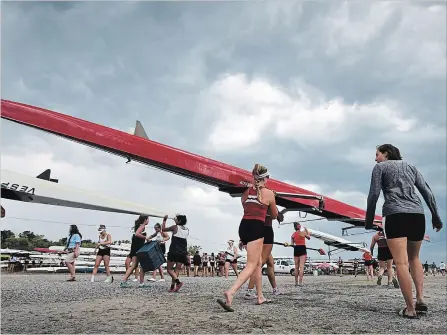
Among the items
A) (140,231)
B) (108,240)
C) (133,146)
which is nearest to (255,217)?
(133,146)

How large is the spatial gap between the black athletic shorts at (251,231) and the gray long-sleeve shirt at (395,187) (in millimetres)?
1238

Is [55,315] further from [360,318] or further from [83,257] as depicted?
[83,257]

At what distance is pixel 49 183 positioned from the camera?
22.1 ft

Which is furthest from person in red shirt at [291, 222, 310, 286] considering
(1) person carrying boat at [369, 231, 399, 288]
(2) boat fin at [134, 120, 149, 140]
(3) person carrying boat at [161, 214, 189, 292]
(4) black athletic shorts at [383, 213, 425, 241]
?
(4) black athletic shorts at [383, 213, 425, 241]

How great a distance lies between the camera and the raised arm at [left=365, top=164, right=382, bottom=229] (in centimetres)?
440

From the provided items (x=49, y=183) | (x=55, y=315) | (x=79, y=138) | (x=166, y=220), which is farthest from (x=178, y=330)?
(x=166, y=220)

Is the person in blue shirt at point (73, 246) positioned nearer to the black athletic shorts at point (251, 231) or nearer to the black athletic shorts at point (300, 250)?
the black athletic shorts at point (300, 250)

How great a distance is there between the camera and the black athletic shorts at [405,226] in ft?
14.2

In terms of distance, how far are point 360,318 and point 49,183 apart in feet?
16.8

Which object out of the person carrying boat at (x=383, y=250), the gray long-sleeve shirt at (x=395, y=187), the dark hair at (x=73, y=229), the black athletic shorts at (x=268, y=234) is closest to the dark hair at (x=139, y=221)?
the dark hair at (x=73, y=229)

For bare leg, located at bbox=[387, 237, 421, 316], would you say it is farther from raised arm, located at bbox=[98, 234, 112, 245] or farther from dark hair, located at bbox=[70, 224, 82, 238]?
dark hair, located at bbox=[70, 224, 82, 238]

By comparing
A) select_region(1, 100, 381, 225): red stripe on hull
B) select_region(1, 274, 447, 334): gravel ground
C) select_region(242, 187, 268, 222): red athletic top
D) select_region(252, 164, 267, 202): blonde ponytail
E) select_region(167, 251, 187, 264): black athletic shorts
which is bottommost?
select_region(1, 274, 447, 334): gravel ground

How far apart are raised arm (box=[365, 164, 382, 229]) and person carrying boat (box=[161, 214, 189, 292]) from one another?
4.59 metres

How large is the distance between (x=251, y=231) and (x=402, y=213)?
1692 mm
